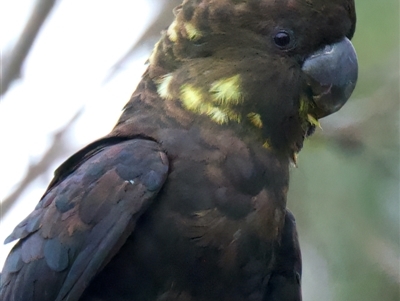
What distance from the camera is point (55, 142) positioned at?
2223 mm

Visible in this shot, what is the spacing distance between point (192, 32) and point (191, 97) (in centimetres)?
16

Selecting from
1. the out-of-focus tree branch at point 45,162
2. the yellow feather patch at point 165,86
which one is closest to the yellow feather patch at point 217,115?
the yellow feather patch at point 165,86

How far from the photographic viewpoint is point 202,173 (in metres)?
1.15

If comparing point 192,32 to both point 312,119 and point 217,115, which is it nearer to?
point 217,115

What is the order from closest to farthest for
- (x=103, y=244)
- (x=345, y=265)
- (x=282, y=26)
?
(x=103, y=244), (x=282, y=26), (x=345, y=265)

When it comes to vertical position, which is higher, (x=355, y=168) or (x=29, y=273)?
(x=29, y=273)

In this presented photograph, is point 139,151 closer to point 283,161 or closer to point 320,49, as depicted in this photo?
point 283,161

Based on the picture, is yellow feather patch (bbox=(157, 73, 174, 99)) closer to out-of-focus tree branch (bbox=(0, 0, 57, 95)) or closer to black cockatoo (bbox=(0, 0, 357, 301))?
black cockatoo (bbox=(0, 0, 357, 301))

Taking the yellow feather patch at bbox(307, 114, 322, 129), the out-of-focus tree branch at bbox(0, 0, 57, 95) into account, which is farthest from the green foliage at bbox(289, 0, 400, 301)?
the out-of-focus tree branch at bbox(0, 0, 57, 95)

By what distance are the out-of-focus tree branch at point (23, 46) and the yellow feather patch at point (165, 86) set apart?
0.67m

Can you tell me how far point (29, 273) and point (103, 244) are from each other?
0.19m

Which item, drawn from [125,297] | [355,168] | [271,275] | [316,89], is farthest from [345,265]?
[125,297]

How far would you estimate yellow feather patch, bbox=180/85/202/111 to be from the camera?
4.10ft

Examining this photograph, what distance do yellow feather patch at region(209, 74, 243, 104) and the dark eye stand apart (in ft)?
0.37
